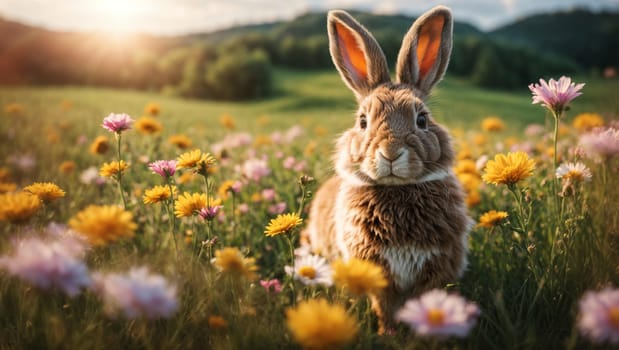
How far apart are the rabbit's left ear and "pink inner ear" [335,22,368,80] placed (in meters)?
0.30

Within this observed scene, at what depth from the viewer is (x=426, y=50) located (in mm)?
3252

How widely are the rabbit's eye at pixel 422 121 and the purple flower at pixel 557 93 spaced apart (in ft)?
2.46

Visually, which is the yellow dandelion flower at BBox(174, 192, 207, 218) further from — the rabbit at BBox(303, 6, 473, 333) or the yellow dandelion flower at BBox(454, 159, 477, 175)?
the yellow dandelion flower at BBox(454, 159, 477, 175)

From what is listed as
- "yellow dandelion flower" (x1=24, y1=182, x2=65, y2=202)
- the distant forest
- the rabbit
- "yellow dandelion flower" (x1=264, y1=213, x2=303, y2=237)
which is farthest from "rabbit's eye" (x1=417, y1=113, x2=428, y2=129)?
the distant forest

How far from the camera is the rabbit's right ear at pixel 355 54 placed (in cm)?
311

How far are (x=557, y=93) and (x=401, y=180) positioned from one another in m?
0.98

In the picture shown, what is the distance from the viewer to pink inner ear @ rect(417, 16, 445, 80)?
10.3 feet

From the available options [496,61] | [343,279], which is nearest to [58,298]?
[343,279]

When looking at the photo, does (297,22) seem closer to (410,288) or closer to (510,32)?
(510,32)

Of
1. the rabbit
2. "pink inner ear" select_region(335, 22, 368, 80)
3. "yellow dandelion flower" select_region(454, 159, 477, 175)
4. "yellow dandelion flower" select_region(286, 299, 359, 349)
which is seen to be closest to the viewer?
"yellow dandelion flower" select_region(286, 299, 359, 349)

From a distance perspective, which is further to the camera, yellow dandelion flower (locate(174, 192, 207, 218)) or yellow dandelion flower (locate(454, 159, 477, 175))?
yellow dandelion flower (locate(454, 159, 477, 175))

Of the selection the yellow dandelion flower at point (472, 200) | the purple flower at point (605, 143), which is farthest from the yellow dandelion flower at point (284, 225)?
the yellow dandelion flower at point (472, 200)

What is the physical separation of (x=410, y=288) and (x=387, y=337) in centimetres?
66

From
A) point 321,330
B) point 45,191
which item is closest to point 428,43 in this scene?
point 321,330
